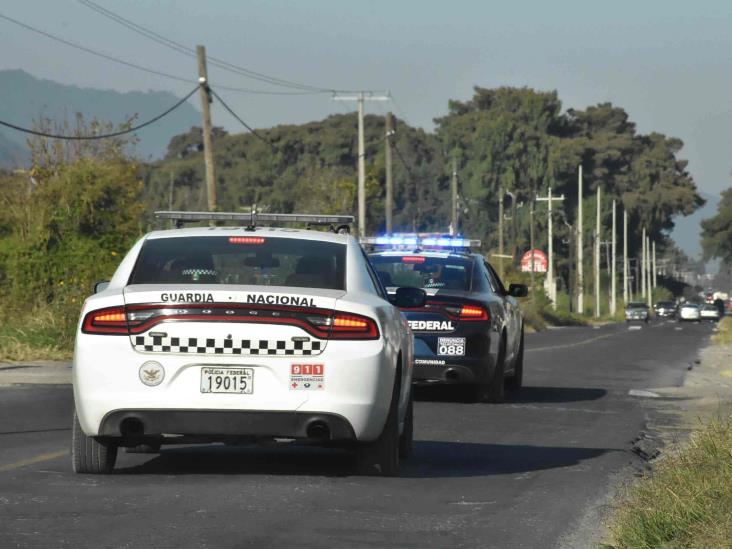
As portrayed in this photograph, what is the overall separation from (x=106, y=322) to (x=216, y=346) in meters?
0.66

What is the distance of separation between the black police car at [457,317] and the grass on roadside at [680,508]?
6858mm

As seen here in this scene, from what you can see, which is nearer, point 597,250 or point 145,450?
point 145,450

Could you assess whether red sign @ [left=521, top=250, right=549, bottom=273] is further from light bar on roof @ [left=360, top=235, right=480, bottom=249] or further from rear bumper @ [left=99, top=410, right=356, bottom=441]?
rear bumper @ [left=99, top=410, right=356, bottom=441]

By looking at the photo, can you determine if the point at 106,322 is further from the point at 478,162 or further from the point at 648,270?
the point at 648,270

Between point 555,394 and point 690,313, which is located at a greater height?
point 555,394

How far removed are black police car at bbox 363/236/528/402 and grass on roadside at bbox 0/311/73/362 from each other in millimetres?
7460

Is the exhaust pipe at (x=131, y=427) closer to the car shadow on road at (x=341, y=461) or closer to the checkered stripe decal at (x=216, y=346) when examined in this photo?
the checkered stripe decal at (x=216, y=346)

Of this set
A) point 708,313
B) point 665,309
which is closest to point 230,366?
point 708,313

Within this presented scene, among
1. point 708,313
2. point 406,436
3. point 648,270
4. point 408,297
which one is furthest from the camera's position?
point 648,270

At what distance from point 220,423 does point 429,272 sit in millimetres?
8699

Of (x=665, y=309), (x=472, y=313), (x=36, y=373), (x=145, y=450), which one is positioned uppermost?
(x=472, y=313)

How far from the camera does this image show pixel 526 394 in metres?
19.2

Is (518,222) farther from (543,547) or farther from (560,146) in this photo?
(543,547)

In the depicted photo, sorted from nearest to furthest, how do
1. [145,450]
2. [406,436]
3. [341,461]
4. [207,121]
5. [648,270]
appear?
1. [145,450]
2. [341,461]
3. [406,436]
4. [207,121]
5. [648,270]
